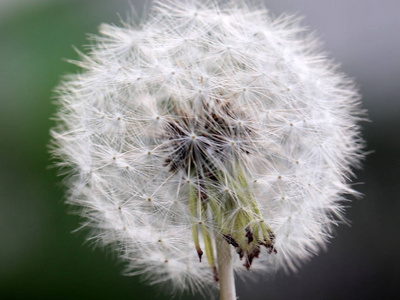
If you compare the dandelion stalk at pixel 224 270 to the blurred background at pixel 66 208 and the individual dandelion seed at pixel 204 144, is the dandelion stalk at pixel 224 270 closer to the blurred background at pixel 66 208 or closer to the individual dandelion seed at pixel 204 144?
the individual dandelion seed at pixel 204 144

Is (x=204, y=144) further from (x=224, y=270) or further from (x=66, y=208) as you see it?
(x=66, y=208)

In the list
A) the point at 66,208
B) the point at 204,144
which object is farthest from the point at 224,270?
the point at 66,208

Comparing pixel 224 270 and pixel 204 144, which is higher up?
pixel 204 144

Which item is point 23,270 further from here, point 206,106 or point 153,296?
point 206,106

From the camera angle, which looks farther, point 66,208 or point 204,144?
point 66,208

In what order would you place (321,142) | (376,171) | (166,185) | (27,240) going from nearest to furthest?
(166,185) < (321,142) < (27,240) < (376,171)

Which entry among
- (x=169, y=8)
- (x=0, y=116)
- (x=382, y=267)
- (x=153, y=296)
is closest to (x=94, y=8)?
(x=0, y=116)

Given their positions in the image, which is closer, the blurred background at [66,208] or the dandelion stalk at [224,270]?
the dandelion stalk at [224,270]

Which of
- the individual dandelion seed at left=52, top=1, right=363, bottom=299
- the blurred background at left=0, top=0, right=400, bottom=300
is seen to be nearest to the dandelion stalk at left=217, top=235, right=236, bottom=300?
the individual dandelion seed at left=52, top=1, right=363, bottom=299

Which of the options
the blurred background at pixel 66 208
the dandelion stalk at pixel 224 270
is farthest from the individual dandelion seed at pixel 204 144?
the blurred background at pixel 66 208
